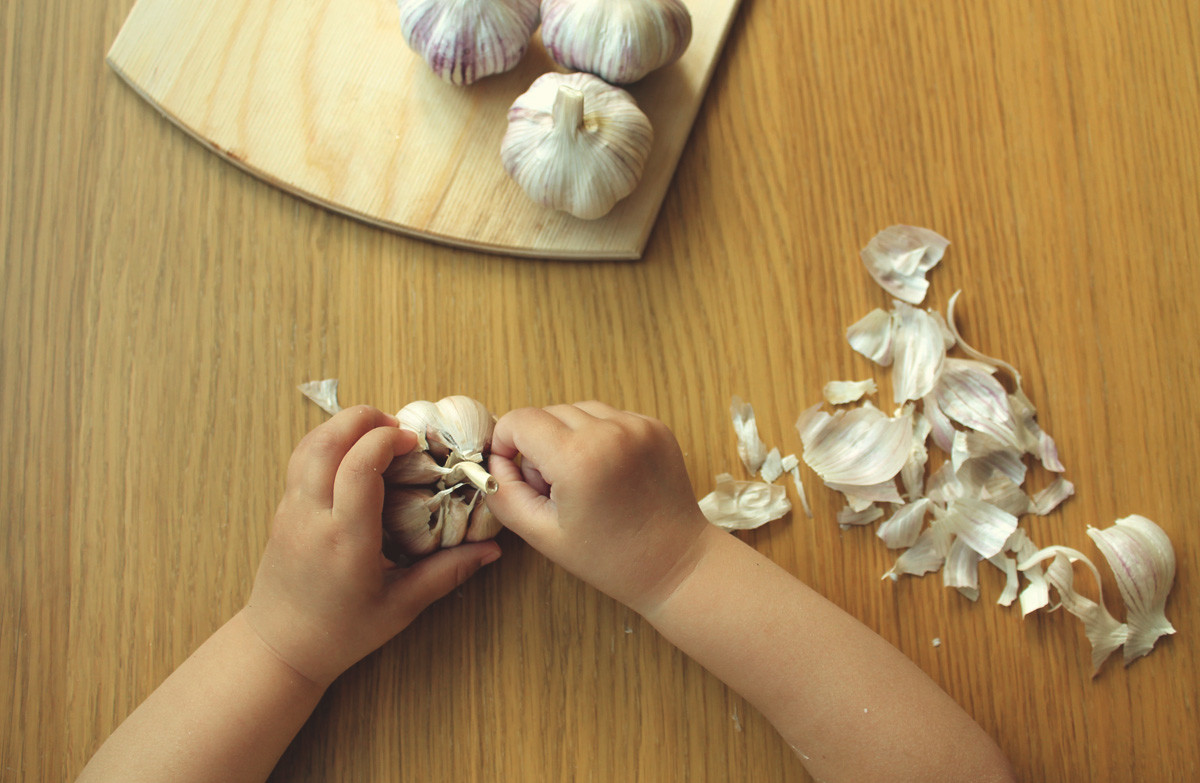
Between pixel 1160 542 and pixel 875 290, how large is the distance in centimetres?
26

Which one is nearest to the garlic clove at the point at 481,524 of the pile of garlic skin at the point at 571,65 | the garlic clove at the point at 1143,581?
the pile of garlic skin at the point at 571,65

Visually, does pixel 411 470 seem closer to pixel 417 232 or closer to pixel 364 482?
pixel 364 482

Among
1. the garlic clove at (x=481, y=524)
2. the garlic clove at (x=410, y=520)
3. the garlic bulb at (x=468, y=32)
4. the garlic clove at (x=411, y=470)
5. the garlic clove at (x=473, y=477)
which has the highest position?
the garlic bulb at (x=468, y=32)

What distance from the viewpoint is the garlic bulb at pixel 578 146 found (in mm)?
555

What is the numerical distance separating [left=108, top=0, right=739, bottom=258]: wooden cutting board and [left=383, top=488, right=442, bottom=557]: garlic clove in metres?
0.19

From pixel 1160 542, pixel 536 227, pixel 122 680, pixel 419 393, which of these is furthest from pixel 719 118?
pixel 122 680

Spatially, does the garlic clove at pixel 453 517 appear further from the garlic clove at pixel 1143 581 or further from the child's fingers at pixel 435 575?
the garlic clove at pixel 1143 581

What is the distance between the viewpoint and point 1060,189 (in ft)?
2.07

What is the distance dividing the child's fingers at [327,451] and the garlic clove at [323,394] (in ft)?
0.22

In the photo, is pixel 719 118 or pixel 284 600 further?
pixel 719 118

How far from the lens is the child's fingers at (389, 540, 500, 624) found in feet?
1.80

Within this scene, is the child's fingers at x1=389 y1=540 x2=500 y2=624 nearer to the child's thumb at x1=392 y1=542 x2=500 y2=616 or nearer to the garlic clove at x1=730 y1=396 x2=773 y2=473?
the child's thumb at x1=392 y1=542 x2=500 y2=616

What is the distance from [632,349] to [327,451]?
0.22 m

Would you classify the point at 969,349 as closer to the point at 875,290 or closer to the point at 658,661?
the point at 875,290
